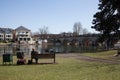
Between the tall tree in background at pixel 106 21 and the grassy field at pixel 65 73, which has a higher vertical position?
the tall tree in background at pixel 106 21

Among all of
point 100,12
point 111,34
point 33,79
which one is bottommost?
point 33,79

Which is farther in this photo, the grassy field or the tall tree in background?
the tall tree in background

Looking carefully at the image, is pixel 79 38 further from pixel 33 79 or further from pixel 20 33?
pixel 33 79

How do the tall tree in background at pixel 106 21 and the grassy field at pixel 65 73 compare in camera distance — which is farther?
the tall tree in background at pixel 106 21

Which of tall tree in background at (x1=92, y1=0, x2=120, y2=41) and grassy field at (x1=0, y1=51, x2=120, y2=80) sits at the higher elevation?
tall tree in background at (x1=92, y1=0, x2=120, y2=41)

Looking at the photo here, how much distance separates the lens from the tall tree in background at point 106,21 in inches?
2015

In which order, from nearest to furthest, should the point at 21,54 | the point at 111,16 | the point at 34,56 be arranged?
the point at 34,56, the point at 21,54, the point at 111,16

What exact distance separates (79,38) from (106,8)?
12044cm

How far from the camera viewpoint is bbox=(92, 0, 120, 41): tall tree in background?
51188mm

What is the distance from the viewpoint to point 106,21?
52469mm

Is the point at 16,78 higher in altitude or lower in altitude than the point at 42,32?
lower

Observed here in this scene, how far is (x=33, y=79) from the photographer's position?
49.1ft

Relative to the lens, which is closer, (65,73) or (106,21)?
(65,73)

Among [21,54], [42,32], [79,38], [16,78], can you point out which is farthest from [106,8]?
[42,32]
